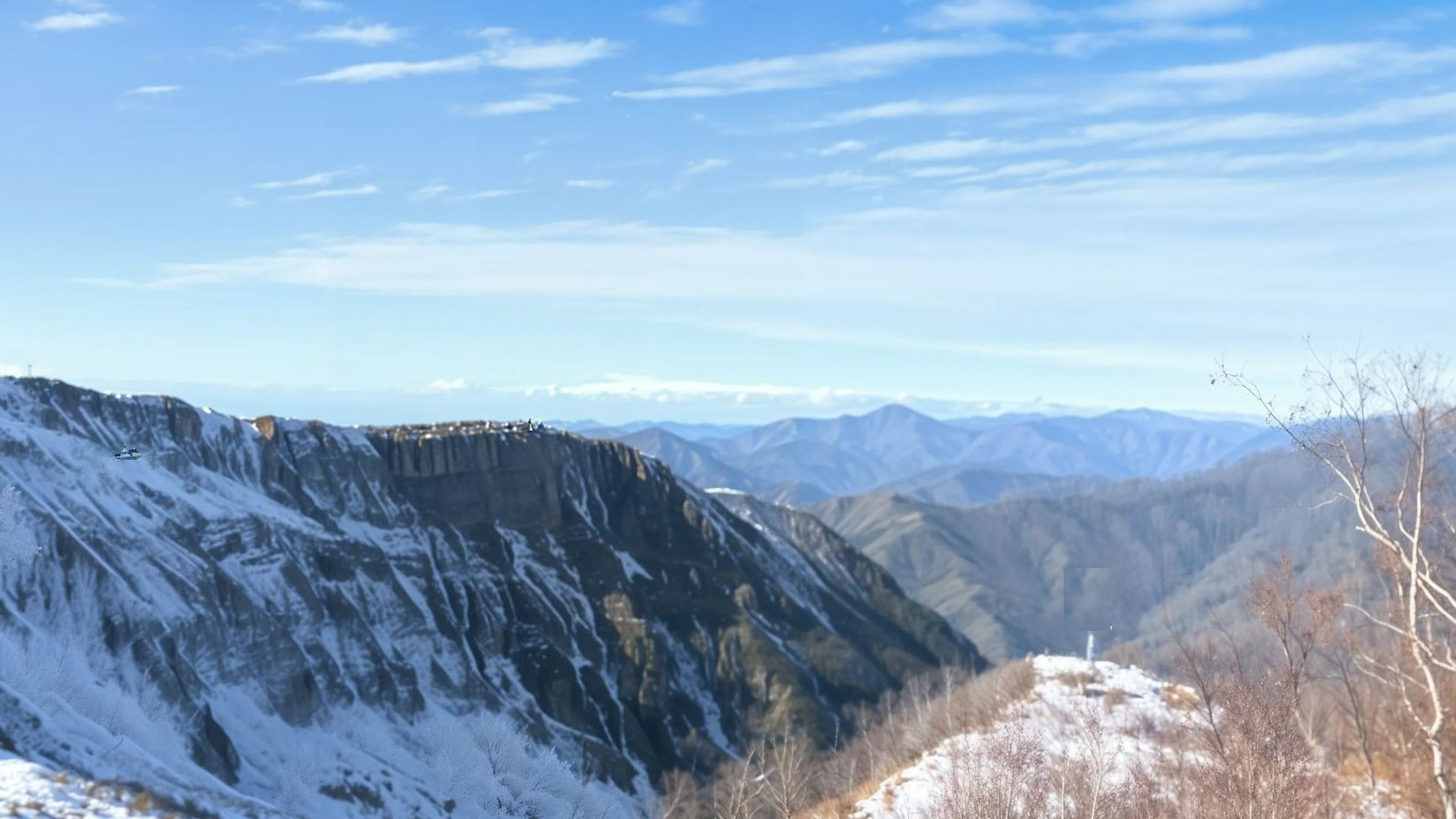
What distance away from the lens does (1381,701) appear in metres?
34.7

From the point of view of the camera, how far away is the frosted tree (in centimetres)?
6038

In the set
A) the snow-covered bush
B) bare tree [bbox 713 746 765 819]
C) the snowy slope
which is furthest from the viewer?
the snow-covered bush

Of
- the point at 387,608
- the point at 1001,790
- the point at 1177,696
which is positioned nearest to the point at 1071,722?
the point at 1177,696

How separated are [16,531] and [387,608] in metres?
41.6

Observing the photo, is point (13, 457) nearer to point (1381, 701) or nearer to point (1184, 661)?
point (1184, 661)

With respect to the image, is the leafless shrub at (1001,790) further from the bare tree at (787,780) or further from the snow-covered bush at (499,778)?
the snow-covered bush at (499,778)

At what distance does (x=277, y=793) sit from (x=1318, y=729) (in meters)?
53.4

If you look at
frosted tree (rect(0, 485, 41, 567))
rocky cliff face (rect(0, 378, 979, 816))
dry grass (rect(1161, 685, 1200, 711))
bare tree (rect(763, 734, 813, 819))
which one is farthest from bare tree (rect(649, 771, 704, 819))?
frosted tree (rect(0, 485, 41, 567))

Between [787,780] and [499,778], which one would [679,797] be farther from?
[787,780]

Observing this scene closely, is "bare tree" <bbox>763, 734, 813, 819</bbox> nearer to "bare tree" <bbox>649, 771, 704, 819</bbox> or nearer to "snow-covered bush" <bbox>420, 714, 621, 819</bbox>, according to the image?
"bare tree" <bbox>649, 771, 704, 819</bbox>

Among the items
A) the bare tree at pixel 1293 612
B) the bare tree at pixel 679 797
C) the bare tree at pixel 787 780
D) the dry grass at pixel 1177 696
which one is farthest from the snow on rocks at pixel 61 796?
the bare tree at pixel 679 797

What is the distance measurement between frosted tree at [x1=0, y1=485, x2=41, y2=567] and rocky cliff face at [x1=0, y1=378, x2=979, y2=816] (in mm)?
1063

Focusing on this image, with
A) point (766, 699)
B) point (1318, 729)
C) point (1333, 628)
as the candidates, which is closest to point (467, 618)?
point (766, 699)

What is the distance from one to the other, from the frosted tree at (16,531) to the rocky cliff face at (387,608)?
41.9 inches
